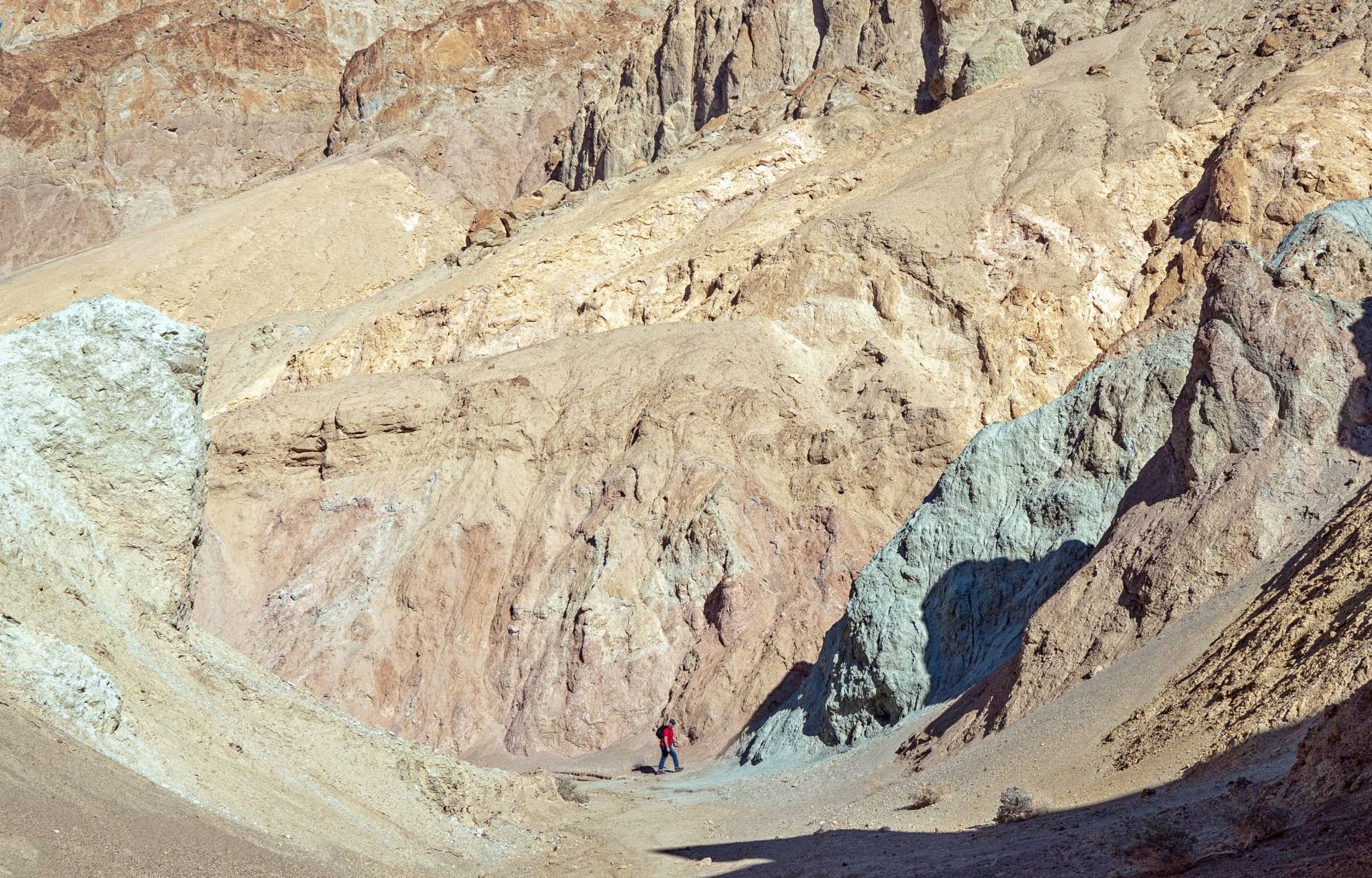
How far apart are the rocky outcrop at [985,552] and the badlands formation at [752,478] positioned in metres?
0.08

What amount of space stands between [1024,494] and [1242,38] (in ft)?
80.7

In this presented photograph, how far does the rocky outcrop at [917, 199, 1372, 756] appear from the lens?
16047mm

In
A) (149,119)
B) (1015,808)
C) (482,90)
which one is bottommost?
(1015,808)

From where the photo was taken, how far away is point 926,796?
14.9m

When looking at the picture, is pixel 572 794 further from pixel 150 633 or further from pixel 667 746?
pixel 150 633

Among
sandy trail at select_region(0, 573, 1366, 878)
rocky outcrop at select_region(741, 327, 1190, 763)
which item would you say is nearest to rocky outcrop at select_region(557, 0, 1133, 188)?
rocky outcrop at select_region(741, 327, 1190, 763)

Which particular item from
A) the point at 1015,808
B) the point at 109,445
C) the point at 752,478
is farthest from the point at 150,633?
the point at 752,478

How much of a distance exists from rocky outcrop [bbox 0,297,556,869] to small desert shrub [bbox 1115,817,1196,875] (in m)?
5.91

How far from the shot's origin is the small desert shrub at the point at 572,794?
18741 millimetres

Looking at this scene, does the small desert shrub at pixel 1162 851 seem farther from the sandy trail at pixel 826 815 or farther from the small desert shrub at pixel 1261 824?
the small desert shrub at pixel 1261 824

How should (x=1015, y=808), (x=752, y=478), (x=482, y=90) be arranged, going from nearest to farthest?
(x=1015, y=808)
(x=752, y=478)
(x=482, y=90)

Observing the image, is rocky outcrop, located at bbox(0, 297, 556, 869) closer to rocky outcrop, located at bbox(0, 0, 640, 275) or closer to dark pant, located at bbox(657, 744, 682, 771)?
dark pant, located at bbox(657, 744, 682, 771)

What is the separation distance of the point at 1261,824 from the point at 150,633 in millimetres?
9462

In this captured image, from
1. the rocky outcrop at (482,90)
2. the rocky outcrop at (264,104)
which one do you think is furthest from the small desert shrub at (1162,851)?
the rocky outcrop at (482,90)
